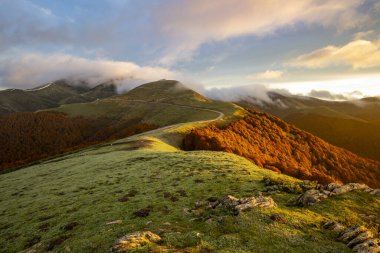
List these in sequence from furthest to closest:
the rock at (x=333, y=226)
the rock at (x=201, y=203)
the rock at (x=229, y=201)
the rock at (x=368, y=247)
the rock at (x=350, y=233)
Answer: the rock at (x=201, y=203), the rock at (x=229, y=201), the rock at (x=333, y=226), the rock at (x=350, y=233), the rock at (x=368, y=247)

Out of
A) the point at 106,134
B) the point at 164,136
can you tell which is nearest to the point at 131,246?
the point at 164,136

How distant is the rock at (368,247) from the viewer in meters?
15.4

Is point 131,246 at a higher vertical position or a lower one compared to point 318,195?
higher

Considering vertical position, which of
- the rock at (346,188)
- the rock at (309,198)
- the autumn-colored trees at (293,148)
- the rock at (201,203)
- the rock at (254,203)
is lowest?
the autumn-colored trees at (293,148)

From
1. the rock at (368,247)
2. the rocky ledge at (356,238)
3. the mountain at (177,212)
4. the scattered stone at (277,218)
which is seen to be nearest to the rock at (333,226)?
the rocky ledge at (356,238)

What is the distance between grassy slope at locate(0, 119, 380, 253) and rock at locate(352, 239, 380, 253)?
82cm

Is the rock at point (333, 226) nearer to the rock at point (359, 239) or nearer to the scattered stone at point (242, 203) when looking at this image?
the rock at point (359, 239)

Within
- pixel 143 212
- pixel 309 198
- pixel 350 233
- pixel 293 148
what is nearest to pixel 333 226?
pixel 350 233

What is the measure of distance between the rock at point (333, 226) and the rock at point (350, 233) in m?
0.63

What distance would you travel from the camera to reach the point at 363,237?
54.9 feet

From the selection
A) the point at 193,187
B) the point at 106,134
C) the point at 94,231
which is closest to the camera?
the point at 94,231

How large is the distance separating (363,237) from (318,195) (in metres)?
7.50

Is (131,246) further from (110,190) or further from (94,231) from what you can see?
(110,190)

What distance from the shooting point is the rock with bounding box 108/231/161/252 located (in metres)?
15.7
